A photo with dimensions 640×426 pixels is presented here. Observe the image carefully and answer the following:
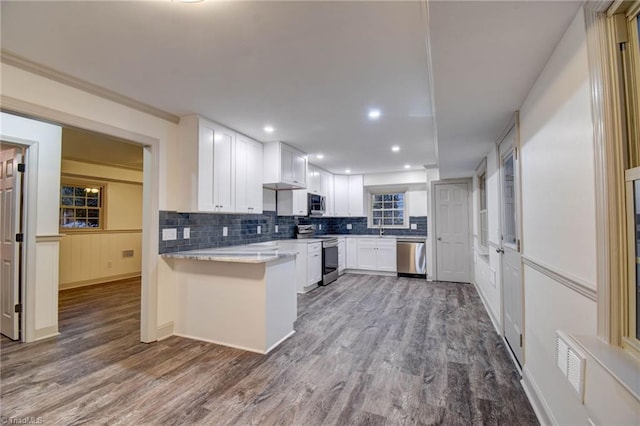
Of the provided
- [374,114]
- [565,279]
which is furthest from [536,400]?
[374,114]

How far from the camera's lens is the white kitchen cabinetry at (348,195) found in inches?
262

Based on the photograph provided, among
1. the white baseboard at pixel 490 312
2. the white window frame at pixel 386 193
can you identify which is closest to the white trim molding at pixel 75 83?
the white baseboard at pixel 490 312

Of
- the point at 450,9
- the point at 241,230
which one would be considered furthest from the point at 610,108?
the point at 241,230

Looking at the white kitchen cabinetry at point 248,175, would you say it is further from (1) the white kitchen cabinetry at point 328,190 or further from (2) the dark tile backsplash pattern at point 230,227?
(1) the white kitchen cabinetry at point 328,190

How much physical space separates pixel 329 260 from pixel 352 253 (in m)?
1.15

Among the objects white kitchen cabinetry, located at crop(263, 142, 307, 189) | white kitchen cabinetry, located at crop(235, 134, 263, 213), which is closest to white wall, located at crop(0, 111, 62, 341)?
white kitchen cabinetry, located at crop(235, 134, 263, 213)

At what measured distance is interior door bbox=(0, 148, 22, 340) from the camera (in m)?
2.93

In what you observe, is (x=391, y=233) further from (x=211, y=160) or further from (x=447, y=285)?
(x=211, y=160)

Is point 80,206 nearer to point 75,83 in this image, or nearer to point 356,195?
point 75,83

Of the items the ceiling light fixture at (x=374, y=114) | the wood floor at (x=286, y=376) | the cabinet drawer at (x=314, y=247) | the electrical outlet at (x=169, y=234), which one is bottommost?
the wood floor at (x=286, y=376)

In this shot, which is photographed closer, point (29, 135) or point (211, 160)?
point (29, 135)

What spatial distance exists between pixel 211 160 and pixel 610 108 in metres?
3.14

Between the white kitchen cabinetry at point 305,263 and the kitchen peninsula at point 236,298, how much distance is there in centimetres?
155

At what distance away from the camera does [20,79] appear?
2.02 meters
